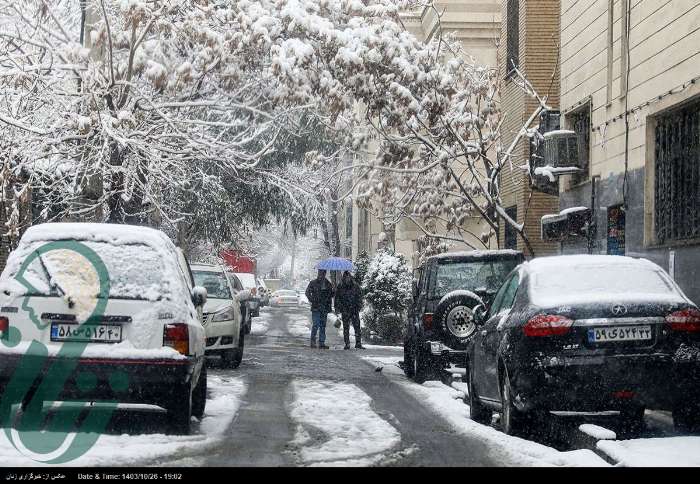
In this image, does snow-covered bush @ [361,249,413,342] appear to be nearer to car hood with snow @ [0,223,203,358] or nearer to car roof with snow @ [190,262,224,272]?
car roof with snow @ [190,262,224,272]

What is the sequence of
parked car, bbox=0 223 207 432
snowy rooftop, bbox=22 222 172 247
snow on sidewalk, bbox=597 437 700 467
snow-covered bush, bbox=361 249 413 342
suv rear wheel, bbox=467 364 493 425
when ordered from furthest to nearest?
snow-covered bush, bbox=361 249 413 342
suv rear wheel, bbox=467 364 493 425
snowy rooftop, bbox=22 222 172 247
parked car, bbox=0 223 207 432
snow on sidewalk, bbox=597 437 700 467

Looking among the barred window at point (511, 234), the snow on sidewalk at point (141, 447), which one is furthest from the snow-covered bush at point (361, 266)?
the snow on sidewalk at point (141, 447)

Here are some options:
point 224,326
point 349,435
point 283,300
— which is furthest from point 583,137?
point 283,300

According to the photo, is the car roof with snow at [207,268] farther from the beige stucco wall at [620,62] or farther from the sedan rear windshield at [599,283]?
the sedan rear windshield at [599,283]

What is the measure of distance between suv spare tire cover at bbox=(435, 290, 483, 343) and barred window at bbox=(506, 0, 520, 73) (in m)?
11.4

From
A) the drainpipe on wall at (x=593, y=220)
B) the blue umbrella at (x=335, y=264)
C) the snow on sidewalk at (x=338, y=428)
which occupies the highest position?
the drainpipe on wall at (x=593, y=220)

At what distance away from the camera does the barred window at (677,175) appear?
15.1 metres

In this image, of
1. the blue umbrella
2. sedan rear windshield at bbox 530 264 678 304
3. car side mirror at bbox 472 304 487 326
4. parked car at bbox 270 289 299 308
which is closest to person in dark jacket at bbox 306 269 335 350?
the blue umbrella

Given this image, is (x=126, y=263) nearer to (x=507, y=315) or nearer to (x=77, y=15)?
(x=507, y=315)

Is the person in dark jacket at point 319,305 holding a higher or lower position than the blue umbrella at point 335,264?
lower

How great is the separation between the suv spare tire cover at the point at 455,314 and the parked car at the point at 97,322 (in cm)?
627

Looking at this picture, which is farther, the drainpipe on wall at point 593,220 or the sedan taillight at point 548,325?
the drainpipe on wall at point 593,220

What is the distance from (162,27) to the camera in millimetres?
17750

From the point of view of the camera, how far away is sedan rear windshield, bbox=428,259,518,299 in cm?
1678
